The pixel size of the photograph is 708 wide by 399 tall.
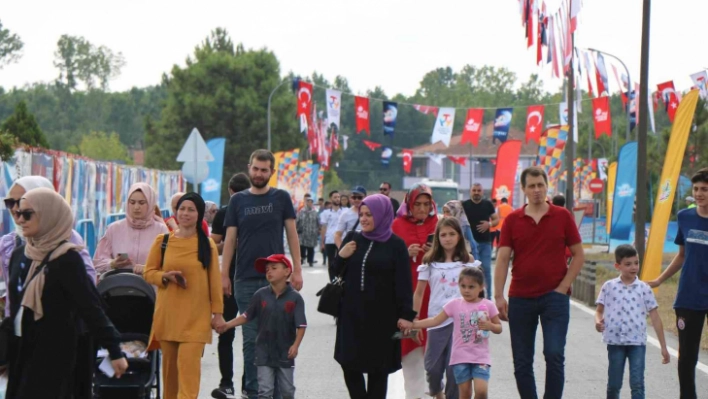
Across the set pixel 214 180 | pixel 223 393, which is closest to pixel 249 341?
pixel 223 393

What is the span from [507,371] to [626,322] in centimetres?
289

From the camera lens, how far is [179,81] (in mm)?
79250

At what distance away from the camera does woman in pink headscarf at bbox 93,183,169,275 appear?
341 inches

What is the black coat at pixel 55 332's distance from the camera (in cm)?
557

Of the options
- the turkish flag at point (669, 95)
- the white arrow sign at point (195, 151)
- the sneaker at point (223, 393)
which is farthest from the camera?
the turkish flag at point (669, 95)

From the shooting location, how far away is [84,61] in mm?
133125

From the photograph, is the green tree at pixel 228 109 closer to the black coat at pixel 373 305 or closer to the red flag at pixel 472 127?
the red flag at pixel 472 127

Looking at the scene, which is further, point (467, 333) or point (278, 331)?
point (278, 331)

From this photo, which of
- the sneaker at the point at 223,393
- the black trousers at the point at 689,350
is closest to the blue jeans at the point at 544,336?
the black trousers at the point at 689,350

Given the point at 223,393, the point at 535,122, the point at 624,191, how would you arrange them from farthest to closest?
the point at 535,122 → the point at 624,191 → the point at 223,393

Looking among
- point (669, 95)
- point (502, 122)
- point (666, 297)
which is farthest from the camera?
point (502, 122)

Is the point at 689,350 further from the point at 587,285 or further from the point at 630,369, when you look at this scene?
the point at 587,285

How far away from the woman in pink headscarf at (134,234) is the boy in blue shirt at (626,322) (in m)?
3.32

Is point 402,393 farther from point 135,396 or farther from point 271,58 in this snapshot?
point 271,58
